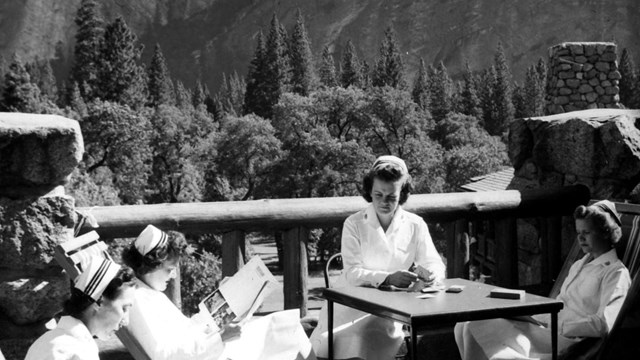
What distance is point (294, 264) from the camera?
172 inches

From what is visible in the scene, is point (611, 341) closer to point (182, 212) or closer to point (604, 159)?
point (604, 159)

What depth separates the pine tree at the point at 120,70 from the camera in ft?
167

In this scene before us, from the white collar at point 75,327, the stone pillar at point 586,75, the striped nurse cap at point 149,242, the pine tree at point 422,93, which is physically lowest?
the white collar at point 75,327

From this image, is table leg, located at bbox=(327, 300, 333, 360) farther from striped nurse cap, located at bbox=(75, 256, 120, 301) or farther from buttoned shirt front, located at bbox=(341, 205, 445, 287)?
striped nurse cap, located at bbox=(75, 256, 120, 301)

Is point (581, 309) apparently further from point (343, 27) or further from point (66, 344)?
point (343, 27)

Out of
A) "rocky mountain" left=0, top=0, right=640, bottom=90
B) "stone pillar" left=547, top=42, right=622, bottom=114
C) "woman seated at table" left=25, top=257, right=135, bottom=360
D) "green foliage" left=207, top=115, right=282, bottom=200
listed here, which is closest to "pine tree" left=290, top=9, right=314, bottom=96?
"green foliage" left=207, top=115, right=282, bottom=200

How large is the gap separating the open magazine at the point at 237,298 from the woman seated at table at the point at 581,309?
114 centimetres

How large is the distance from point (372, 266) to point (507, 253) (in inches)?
59.4

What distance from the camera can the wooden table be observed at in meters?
3.04

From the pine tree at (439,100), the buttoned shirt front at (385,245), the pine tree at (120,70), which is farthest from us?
the pine tree at (439,100)

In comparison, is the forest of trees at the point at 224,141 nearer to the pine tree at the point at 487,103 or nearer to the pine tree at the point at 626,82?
the pine tree at the point at 626,82

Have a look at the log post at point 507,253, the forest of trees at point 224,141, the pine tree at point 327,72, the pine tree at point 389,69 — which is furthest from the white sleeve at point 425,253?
the pine tree at point 327,72

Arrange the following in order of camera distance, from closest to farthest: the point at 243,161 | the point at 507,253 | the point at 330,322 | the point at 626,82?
the point at 330,322 → the point at 507,253 → the point at 243,161 → the point at 626,82

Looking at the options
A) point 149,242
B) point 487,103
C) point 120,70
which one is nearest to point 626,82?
point 487,103
